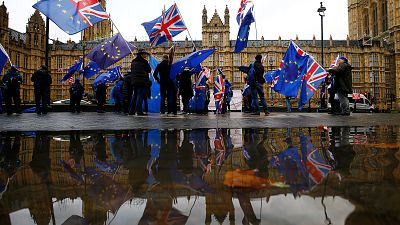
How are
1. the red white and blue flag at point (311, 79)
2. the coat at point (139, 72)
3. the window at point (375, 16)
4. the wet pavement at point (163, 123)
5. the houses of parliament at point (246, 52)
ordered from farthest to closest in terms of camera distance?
the window at point (375, 16)
the houses of parliament at point (246, 52)
the red white and blue flag at point (311, 79)
the coat at point (139, 72)
the wet pavement at point (163, 123)

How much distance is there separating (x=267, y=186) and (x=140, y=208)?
1.79 feet

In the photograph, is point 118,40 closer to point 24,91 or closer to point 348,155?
point 348,155

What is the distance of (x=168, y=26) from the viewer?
1023cm

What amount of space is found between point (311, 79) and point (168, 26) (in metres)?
4.80

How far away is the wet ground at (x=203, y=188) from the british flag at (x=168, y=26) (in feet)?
27.7

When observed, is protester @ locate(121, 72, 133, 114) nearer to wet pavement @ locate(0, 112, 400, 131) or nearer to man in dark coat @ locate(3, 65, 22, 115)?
man in dark coat @ locate(3, 65, 22, 115)

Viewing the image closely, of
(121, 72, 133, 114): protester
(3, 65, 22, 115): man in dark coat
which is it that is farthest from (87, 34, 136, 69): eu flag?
(3, 65, 22, 115): man in dark coat

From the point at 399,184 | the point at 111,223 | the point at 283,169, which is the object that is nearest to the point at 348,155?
the point at 283,169

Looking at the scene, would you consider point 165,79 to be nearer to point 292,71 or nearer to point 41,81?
point 41,81

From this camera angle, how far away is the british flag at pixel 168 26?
33.3 ft

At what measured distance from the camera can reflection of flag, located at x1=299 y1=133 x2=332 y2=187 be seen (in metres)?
1.45

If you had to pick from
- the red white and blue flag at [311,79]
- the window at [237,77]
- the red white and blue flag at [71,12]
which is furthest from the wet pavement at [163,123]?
the window at [237,77]

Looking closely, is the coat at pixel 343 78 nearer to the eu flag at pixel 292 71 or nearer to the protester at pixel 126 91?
the eu flag at pixel 292 71

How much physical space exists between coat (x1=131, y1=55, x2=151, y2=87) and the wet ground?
5557mm
